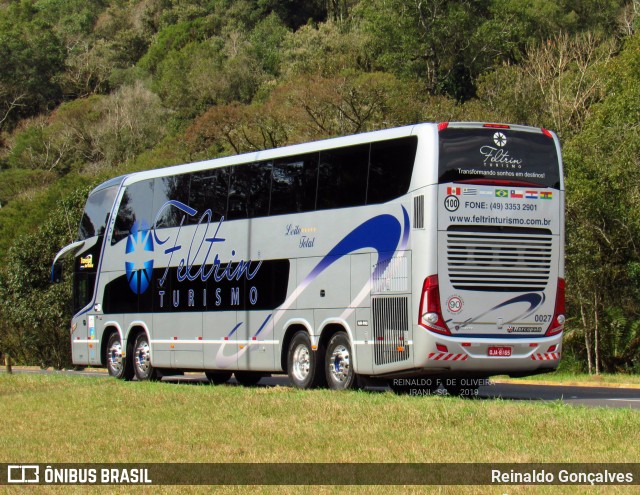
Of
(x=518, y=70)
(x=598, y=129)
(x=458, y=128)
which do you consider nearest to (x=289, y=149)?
(x=458, y=128)

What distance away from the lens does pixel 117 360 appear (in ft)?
88.0

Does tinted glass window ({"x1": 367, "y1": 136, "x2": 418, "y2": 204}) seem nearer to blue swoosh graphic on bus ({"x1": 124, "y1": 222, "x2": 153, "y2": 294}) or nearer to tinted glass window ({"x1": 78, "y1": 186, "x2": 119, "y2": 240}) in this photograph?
blue swoosh graphic on bus ({"x1": 124, "y1": 222, "x2": 153, "y2": 294})

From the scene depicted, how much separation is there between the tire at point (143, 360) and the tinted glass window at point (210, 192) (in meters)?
3.59

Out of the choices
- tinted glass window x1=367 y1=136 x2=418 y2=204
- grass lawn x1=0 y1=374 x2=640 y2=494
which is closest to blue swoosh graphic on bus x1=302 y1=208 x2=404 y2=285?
tinted glass window x1=367 y1=136 x2=418 y2=204

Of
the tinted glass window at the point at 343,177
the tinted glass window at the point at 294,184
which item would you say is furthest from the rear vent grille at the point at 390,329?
the tinted glass window at the point at 294,184

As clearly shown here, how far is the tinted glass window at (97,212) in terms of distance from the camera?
27.2 m

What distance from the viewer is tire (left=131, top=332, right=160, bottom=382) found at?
2562 cm

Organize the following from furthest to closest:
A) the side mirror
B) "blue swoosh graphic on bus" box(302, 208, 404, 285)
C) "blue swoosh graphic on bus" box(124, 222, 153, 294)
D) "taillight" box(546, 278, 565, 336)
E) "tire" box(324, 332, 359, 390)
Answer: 1. the side mirror
2. "blue swoosh graphic on bus" box(124, 222, 153, 294)
3. "tire" box(324, 332, 359, 390)
4. "taillight" box(546, 278, 565, 336)
5. "blue swoosh graphic on bus" box(302, 208, 404, 285)

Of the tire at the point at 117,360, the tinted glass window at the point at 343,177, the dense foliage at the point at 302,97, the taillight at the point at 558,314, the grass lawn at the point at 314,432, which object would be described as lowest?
the grass lawn at the point at 314,432

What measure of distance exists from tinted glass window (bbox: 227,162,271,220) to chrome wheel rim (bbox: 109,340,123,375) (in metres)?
5.62

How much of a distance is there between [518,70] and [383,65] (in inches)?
615

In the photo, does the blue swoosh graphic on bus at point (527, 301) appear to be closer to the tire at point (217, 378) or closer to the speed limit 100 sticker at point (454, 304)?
the speed limit 100 sticker at point (454, 304)

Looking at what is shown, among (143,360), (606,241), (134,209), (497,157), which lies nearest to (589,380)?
(606,241)

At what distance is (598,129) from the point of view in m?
33.2
